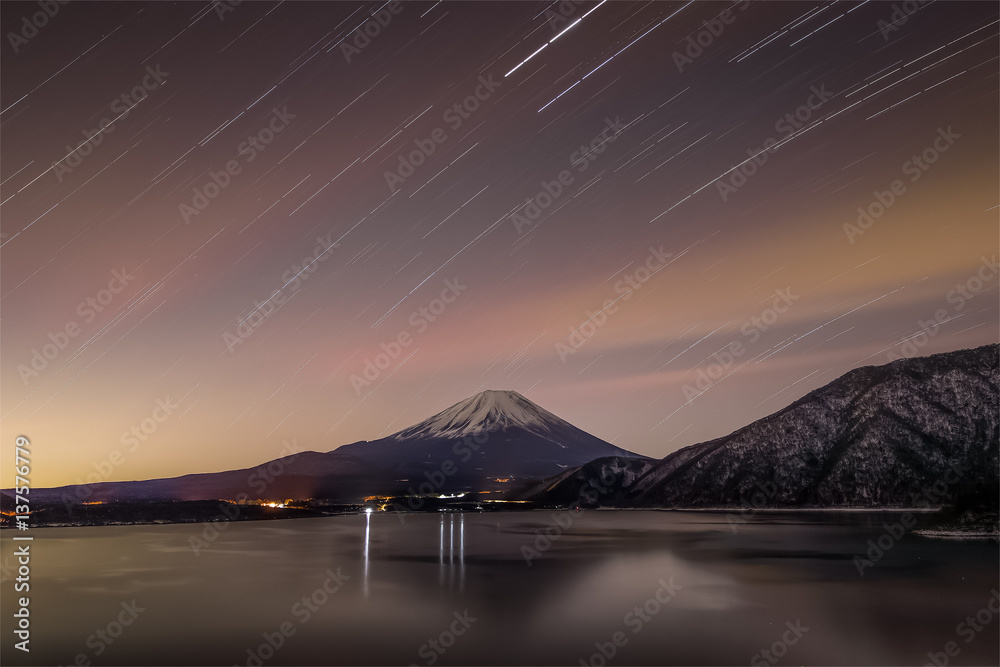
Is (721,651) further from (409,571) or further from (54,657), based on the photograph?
(409,571)

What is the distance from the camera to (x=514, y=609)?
34.6m

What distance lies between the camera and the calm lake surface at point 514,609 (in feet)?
82.3

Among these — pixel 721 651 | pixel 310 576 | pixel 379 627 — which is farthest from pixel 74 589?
pixel 721 651

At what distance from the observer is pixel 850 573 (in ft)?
157

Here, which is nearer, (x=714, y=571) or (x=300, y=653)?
(x=300, y=653)

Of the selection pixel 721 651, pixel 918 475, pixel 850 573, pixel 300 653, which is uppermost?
pixel 300 653

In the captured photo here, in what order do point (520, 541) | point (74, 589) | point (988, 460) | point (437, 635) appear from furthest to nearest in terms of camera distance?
1. point (988, 460)
2. point (520, 541)
3. point (74, 589)
4. point (437, 635)

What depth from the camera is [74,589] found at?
1652 inches

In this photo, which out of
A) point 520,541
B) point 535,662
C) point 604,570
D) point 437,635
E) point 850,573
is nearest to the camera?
point 535,662

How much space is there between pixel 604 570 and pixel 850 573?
17.2m

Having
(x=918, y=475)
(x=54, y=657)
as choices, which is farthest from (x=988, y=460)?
(x=54, y=657)

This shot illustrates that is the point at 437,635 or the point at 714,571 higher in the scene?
the point at 437,635

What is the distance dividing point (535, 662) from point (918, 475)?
193651 mm

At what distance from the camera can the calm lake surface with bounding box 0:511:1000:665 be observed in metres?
25.1
